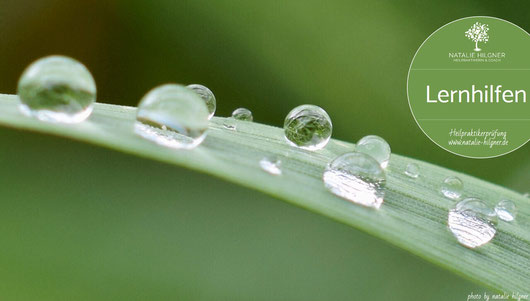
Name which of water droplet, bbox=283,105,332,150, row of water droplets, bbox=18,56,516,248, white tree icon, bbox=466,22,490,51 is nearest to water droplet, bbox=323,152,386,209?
row of water droplets, bbox=18,56,516,248

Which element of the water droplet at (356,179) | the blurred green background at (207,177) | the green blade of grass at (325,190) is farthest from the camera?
the blurred green background at (207,177)

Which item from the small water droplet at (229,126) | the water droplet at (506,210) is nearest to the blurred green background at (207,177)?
the small water droplet at (229,126)

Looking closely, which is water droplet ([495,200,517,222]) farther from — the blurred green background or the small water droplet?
the blurred green background

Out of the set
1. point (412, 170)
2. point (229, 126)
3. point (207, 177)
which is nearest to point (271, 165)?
point (229, 126)

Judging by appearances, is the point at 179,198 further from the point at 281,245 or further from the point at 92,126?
the point at 92,126

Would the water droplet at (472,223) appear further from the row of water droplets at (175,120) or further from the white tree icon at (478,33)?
the white tree icon at (478,33)

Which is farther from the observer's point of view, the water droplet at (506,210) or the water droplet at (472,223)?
the water droplet at (506,210)

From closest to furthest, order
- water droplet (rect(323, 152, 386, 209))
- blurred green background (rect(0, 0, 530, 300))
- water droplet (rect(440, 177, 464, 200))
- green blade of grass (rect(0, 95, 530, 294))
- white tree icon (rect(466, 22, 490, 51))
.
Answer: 1. green blade of grass (rect(0, 95, 530, 294))
2. water droplet (rect(323, 152, 386, 209))
3. water droplet (rect(440, 177, 464, 200))
4. blurred green background (rect(0, 0, 530, 300))
5. white tree icon (rect(466, 22, 490, 51))
